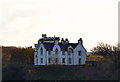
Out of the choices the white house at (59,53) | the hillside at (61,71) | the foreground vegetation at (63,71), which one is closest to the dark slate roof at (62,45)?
the white house at (59,53)

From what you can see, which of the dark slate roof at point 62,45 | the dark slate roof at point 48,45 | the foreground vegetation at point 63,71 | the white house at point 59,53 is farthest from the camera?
the dark slate roof at point 62,45

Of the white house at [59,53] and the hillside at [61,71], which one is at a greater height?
the white house at [59,53]

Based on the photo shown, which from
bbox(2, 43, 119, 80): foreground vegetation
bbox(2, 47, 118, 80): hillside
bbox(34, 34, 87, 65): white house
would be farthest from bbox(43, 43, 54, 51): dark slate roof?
bbox(2, 47, 118, 80): hillside

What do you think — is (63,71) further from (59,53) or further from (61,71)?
(59,53)

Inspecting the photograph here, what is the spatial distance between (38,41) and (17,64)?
5.83m

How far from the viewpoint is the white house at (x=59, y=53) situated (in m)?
76.1

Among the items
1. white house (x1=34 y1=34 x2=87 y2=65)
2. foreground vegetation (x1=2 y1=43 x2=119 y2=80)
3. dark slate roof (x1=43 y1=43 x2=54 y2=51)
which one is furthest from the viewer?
dark slate roof (x1=43 y1=43 x2=54 y2=51)

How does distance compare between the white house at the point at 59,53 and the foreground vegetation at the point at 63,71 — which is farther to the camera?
the white house at the point at 59,53

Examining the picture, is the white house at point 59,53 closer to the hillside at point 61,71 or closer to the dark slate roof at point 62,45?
the dark slate roof at point 62,45

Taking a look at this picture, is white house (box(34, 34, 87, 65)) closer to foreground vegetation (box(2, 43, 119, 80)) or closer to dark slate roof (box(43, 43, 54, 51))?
dark slate roof (box(43, 43, 54, 51))

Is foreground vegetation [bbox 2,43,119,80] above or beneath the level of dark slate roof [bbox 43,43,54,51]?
beneath

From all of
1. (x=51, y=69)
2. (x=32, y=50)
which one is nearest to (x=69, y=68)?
(x=51, y=69)

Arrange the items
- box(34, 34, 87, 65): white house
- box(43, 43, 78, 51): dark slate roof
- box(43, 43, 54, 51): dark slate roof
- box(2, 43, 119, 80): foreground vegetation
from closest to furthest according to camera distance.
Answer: box(2, 43, 119, 80): foreground vegetation < box(34, 34, 87, 65): white house < box(43, 43, 54, 51): dark slate roof < box(43, 43, 78, 51): dark slate roof

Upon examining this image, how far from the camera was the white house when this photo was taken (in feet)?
250
